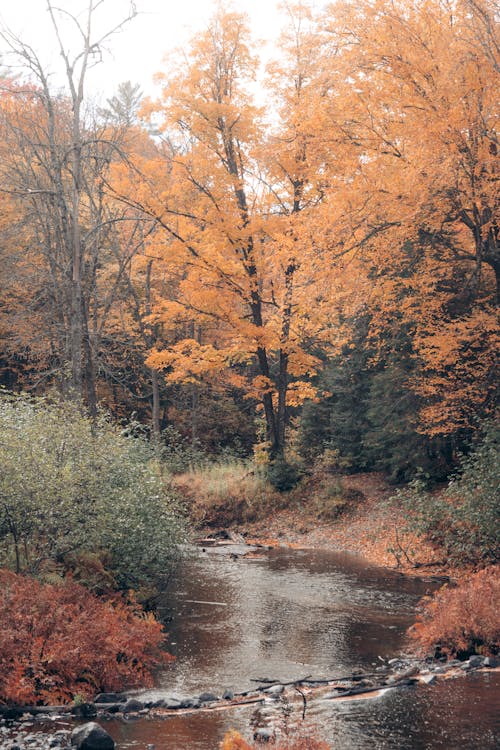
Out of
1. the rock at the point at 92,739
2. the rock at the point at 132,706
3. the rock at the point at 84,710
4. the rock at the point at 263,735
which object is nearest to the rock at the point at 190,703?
the rock at the point at 132,706

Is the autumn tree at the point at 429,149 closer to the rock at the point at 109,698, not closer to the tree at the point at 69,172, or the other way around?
the tree at the point at 69,172

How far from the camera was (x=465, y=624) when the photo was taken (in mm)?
9195

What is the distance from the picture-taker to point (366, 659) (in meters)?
9.21

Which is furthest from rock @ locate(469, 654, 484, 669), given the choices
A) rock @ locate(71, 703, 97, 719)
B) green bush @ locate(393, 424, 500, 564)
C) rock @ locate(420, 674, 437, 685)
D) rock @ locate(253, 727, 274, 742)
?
green bush @ locate(393, 424, 500, 564)

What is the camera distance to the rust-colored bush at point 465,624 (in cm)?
909

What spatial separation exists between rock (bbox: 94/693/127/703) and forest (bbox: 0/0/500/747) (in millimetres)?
377

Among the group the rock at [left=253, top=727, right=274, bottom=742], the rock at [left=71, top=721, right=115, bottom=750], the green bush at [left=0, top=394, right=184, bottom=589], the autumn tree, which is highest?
the autumn tree

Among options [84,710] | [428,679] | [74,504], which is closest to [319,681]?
[428,679]

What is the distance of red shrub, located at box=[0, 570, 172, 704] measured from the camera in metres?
7.73

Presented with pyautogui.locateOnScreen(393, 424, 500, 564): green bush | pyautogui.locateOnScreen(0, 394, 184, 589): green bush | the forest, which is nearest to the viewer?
pyautogui.locateOnScreen(0, 394, 184, 589): green bush

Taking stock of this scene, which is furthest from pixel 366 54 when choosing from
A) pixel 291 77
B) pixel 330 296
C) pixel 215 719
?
pixel 215 719

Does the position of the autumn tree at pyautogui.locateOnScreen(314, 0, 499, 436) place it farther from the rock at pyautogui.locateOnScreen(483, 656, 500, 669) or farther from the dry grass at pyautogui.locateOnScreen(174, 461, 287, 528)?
the rock at pyautogui.locateOnScreen(483, 656, 500, 669)

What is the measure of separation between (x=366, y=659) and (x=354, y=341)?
14253 mm

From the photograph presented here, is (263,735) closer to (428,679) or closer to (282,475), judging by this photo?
(428,679)
